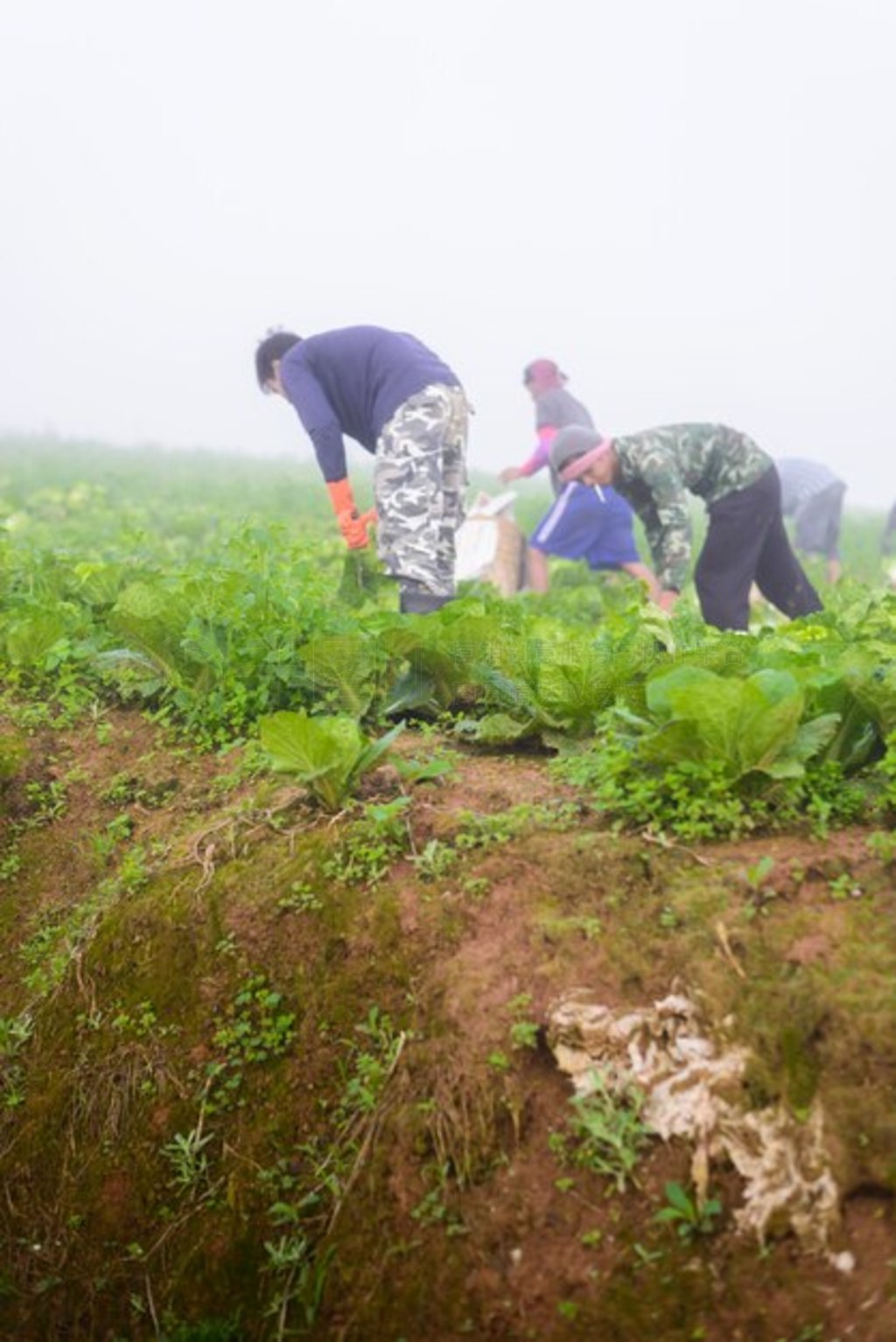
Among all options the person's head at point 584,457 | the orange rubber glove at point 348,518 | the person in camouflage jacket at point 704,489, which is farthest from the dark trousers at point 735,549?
the orange rubber glove at point 348,518

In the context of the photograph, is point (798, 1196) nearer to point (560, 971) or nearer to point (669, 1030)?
point (669, 1030)

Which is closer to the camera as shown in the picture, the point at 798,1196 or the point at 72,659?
the point at 798,1196

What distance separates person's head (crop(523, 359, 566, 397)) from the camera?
9.73 m

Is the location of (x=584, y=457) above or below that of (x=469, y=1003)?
above

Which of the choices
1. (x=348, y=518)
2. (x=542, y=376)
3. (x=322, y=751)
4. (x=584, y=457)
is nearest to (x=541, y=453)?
(x=542, y=376)

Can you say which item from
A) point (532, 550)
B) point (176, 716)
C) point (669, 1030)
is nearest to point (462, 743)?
point (176, 716)

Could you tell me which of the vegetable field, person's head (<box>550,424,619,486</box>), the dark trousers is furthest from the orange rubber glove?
the dark trousers

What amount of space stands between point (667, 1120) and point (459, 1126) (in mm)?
405

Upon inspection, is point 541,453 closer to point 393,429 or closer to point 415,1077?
point 393,429

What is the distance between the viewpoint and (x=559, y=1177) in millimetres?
2109

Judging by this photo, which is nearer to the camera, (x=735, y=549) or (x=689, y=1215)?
(x=689, y=1215)

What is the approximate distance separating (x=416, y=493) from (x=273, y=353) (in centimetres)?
99

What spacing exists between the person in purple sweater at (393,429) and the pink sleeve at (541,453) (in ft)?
12.1

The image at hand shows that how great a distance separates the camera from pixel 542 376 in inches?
384
